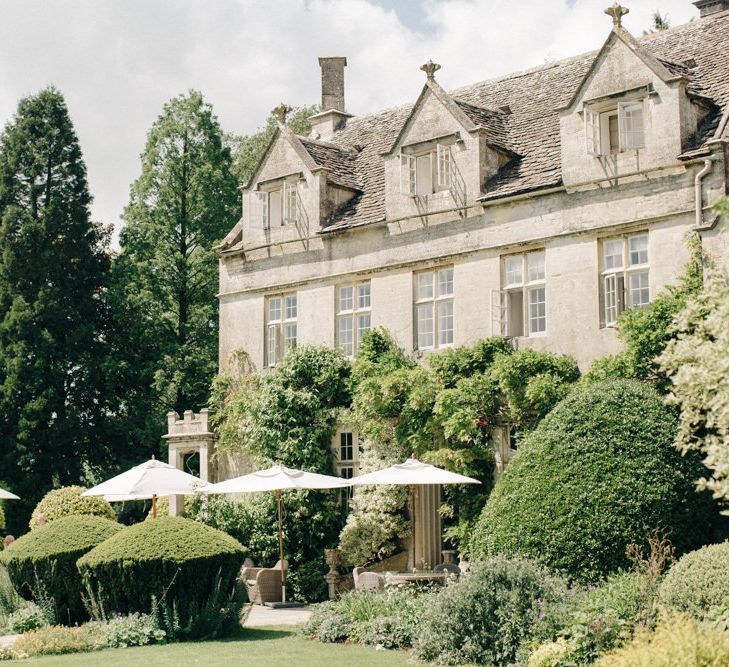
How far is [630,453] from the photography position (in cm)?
1847

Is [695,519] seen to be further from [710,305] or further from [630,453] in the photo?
[710,305]

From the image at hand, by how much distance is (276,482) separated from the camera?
23516 mm

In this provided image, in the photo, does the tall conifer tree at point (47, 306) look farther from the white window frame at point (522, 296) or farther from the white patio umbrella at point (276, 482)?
the white window frame at point (522, 296)

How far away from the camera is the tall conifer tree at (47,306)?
40.2m

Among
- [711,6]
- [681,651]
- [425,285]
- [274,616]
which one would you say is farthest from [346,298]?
[681,651]

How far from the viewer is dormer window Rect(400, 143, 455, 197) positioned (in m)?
26.6

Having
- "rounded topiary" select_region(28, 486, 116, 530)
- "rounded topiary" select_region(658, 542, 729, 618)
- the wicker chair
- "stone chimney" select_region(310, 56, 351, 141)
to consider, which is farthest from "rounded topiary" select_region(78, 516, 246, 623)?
"stone chimney" select_region(310, 56, 351, 141)

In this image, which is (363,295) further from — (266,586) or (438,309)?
(266,586)

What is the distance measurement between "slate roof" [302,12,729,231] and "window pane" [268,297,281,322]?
104 inches

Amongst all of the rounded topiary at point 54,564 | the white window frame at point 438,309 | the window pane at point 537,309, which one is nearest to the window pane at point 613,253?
the window pane at point 537,309

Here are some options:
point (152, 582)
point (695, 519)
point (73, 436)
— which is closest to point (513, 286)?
point (695, 519)

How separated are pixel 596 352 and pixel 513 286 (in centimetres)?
266

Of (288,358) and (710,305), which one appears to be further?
(288,358)

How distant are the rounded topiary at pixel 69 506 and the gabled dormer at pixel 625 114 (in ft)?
49.7
